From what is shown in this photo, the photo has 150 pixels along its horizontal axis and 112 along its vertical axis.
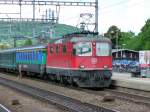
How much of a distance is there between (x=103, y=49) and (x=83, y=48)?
1256 millimetres

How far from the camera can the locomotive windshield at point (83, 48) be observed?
27698 mm

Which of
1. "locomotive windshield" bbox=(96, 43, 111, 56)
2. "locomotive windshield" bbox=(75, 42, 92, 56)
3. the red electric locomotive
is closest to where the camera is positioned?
the red electric locomotive

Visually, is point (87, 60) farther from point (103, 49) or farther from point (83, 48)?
point (103, 49)

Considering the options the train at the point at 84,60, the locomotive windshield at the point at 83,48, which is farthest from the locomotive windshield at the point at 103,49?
the locomotive windshield at the point at 83,48

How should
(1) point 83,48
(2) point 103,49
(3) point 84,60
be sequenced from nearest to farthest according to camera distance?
(3) point 84,60
(1) point 83,48
(2) point 103,49

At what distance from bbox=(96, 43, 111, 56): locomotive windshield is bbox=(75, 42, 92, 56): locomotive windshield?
0.48 metres

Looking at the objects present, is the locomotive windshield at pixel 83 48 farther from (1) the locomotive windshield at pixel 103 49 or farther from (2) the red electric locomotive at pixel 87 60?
(1) the locomotive windshield at pixel 103 49

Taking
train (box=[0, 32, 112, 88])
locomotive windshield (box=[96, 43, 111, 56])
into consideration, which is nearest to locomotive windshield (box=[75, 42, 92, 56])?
train (box=[0, 32, 112, 88])

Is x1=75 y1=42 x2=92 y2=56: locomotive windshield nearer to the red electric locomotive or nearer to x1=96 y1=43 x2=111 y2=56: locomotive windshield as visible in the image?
the red electric locomotive

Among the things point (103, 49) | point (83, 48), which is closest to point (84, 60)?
point (83, 48)

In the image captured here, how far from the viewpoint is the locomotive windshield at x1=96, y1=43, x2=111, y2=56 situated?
1104 inches

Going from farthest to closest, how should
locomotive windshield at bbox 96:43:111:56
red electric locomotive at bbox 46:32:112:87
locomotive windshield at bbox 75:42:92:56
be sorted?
locomotive windshield at bbox 96:43:111:56
locomotive windshield at bbox 75:42:92:56
red electric locomotive at bbox 46:32:112:87

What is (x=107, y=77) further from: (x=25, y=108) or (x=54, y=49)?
(x=25, y=108)

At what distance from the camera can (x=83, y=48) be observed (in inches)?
1096
